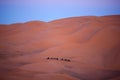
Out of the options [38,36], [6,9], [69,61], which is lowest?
[69,61]

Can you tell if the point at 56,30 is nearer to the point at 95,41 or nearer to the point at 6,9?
the point at 95,41

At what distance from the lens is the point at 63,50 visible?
11.9 feet

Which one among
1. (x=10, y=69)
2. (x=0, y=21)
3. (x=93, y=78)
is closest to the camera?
(x=93, y=78)

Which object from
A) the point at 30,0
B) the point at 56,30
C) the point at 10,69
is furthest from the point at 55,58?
the point at 30,0

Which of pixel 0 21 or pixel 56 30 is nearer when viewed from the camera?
pixel 56 30

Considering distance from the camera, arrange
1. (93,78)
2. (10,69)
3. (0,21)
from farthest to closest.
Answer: (0,21) → (10,69) → (93,78)

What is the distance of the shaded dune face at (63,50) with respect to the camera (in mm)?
3494

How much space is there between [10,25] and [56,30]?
31.1 inches

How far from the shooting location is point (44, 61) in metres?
3.65

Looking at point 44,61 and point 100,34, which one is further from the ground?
point 100,34

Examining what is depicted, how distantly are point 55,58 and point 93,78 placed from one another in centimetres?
65

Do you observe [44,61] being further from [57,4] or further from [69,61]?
[57,4]

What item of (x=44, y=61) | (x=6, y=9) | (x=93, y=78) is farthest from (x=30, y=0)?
(x=93, y=78)

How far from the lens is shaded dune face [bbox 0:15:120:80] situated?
3494 millimetres
